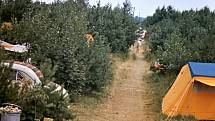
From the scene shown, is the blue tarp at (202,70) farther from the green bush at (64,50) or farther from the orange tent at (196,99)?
the green bush at (64,50)

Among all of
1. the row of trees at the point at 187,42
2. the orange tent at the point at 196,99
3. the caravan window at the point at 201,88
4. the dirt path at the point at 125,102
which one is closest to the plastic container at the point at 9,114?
the dirt path at the point at 125,102

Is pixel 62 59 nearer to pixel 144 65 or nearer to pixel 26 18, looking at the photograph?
pixel 26 18

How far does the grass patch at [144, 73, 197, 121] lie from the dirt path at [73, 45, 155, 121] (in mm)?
210

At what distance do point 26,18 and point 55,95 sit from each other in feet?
24.0

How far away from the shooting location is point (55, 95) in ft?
33.1

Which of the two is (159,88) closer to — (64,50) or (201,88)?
(201,88)

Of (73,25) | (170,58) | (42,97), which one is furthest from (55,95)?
(170,58)

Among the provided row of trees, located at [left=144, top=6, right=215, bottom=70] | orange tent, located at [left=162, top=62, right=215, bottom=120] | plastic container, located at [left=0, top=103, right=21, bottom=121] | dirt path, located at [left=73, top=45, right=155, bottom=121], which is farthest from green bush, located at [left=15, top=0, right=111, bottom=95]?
plastic container, located at [left=0, top=103, right=21, bottom=121]

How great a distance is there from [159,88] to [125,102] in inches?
125

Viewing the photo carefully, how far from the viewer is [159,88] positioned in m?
19.5

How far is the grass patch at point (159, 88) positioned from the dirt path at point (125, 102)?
21 centimetres

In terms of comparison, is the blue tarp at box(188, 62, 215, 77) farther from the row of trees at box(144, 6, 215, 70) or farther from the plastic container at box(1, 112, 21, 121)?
the plastic container at box(1, 112, 21, 121)

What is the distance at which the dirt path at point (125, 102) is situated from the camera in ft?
45.5

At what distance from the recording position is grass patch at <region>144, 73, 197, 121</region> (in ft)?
45.8
